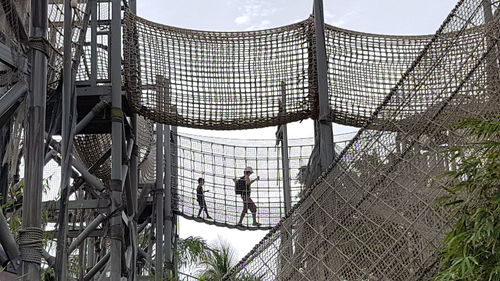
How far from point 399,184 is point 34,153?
225 cm

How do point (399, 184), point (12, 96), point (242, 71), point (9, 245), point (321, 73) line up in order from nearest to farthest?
1. point (9, 245)
2. point (12, 96)
3. point (399, 184)
4. point (321, 73)
5. point (242, 71)

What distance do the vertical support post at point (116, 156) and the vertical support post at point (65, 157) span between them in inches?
80.1

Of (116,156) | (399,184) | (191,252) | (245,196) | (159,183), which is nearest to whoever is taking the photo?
(399,184)

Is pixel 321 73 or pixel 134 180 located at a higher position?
pixel 321 73

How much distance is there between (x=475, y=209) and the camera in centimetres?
441

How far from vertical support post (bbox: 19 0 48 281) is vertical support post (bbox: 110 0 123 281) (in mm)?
2608

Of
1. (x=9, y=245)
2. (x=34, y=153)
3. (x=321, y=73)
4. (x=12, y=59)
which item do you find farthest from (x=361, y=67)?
(x=9, y=245)

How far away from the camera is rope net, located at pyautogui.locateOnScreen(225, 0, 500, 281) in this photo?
16.4 ft

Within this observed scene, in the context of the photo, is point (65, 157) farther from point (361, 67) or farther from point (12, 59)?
point (361, 67)

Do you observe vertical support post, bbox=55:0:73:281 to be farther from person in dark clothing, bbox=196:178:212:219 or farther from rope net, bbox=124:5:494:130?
person in dark clothing, bbox=196:178:212:219

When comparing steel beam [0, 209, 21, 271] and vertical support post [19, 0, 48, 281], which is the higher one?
vertical support post [19, 0, 48, 281]

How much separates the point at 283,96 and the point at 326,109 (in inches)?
21.8

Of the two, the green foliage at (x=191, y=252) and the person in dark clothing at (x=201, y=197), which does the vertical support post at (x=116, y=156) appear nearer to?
the person in dark clothing at (x=201, y=197)

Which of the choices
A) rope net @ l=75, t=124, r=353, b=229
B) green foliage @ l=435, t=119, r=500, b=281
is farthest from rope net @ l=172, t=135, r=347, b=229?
green foliage @ l=435, t=119, r=500, b=281
